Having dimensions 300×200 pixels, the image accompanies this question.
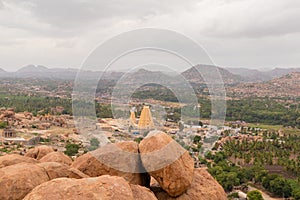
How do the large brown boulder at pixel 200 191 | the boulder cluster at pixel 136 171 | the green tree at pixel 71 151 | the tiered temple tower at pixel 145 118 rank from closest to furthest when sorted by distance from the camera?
the boulder cluster at pixel 136 171 < the large brown boulder at pixel 200 191 < the tiered temple tower at pixel 145 118 < the green tree at pixel 71 151

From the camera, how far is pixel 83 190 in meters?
5.61

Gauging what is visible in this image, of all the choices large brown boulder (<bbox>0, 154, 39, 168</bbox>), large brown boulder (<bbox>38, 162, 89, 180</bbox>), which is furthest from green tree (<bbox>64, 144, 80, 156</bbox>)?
large brown boulder (<bbox>38, 162, 89, 180</bbox>)

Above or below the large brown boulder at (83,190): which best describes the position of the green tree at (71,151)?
below

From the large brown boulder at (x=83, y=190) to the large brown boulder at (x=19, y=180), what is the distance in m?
1.24

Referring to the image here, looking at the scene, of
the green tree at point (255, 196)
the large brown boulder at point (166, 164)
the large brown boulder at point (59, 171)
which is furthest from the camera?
the green tree at point (255, 196)

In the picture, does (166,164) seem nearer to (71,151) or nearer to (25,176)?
(25,176)

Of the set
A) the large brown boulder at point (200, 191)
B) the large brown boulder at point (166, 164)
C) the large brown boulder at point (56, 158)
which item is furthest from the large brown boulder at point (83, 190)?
the large brown boulder at point (56, 158)

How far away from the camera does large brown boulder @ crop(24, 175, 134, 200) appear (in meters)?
5.50

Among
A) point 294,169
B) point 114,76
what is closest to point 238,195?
point 294,169

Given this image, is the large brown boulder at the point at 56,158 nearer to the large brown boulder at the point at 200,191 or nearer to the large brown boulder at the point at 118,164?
the large brown boulder at the point at 118,164

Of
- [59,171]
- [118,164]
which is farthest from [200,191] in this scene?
[59,171]

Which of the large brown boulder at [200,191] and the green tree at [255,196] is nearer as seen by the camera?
the large brown boulder at [200,191]

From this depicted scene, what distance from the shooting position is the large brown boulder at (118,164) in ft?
29.0

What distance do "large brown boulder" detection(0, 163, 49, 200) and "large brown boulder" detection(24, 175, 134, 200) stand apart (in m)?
1.24
